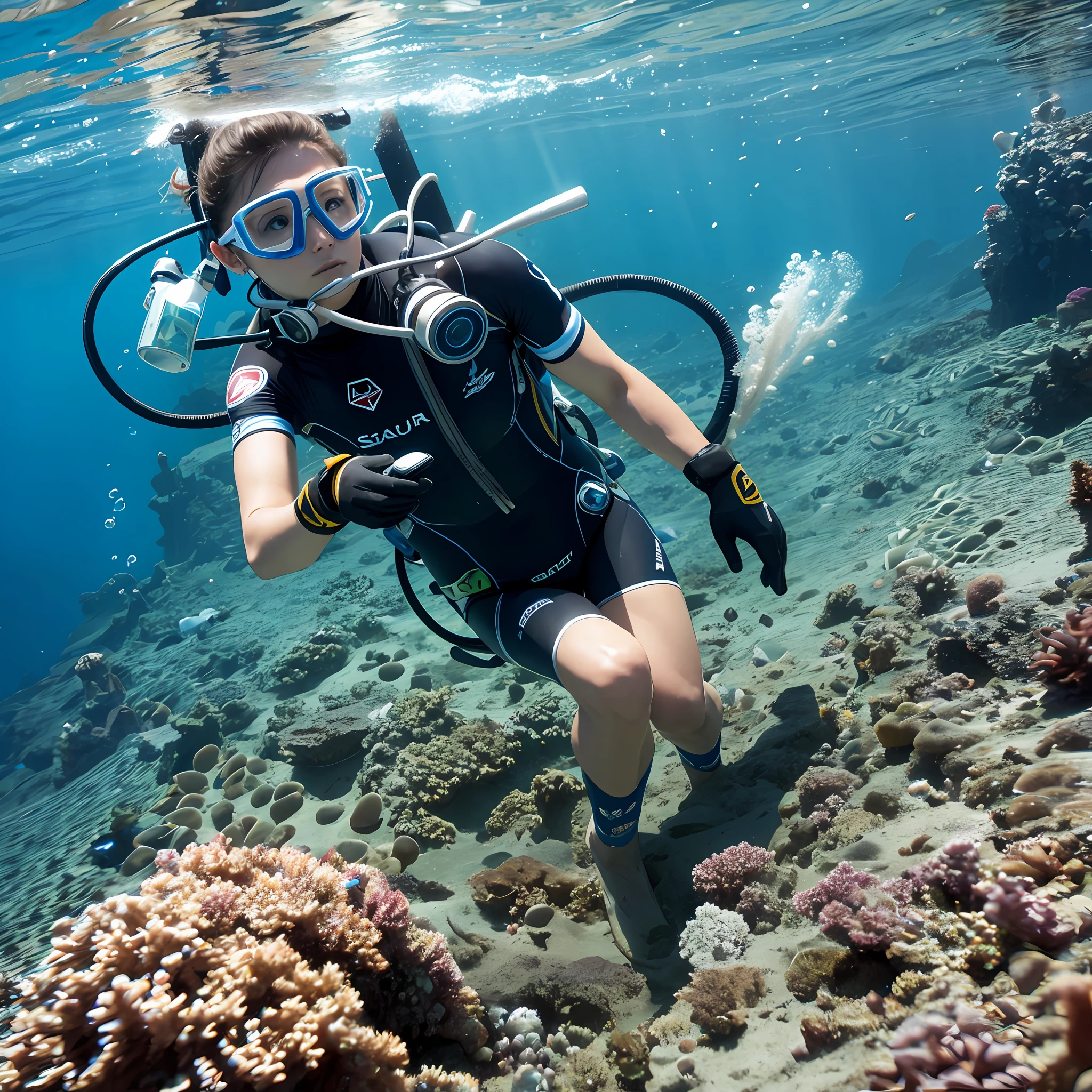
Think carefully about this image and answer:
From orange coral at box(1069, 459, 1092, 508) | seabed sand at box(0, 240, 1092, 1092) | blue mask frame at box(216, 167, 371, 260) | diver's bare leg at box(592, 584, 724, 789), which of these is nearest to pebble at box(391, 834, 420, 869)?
seabed sand at box(0, 240, 1092, 1092)

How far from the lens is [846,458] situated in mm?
13281

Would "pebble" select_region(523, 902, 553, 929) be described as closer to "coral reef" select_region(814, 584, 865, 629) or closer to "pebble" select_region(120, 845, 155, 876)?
"coral reef" select_region(814, 584, 865, 629)

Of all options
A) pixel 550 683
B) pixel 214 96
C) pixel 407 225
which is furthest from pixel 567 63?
pixel 407 225

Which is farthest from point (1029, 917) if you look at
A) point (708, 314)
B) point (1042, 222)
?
point (1042, 222)

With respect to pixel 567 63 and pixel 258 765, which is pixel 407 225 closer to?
pixel 258 765

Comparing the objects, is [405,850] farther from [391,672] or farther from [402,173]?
[391,672]

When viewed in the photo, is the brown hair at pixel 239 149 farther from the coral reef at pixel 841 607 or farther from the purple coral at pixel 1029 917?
the coral reef at pixel 841 607

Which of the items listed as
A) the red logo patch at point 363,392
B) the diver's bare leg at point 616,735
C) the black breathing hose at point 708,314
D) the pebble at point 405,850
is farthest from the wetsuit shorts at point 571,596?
the pebble at point 405,850

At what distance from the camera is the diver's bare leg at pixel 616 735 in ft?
9.11

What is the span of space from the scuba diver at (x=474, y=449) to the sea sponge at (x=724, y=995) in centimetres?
54

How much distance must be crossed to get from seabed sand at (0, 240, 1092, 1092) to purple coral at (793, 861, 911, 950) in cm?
13

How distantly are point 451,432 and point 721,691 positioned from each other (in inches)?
152

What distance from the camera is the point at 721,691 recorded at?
19.3ft

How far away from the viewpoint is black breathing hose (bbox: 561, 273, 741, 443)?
3854 mm
